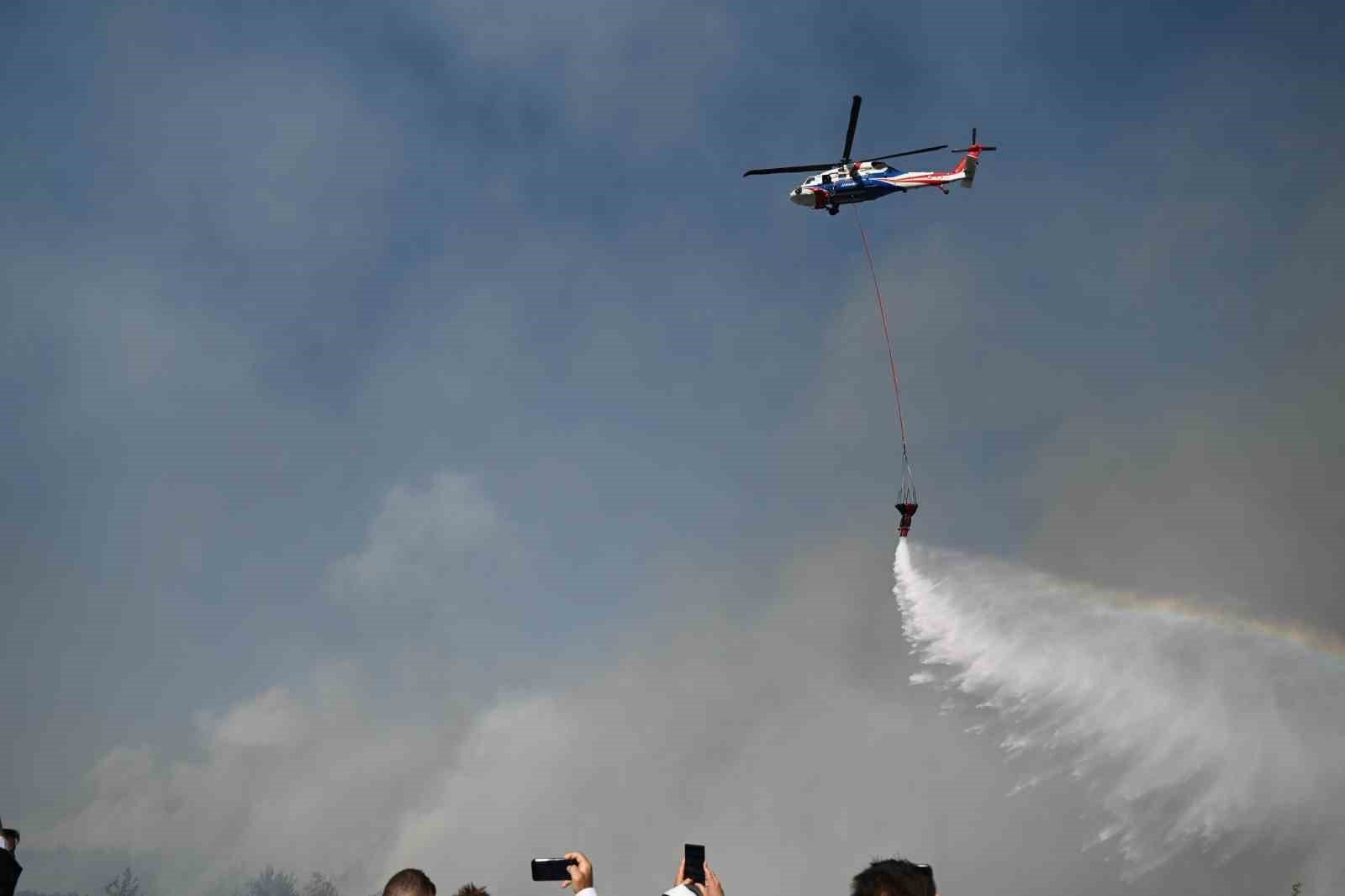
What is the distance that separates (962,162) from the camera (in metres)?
78.1

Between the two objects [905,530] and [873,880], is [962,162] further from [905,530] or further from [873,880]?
[873,880]

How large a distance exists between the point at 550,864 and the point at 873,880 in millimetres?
4983

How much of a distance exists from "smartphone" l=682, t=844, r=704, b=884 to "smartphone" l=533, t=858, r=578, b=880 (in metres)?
1.50

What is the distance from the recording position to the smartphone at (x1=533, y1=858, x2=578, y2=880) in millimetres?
12336

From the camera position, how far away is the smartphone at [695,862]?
469 inches

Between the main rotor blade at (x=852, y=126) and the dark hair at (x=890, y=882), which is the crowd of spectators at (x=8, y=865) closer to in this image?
→ the dark hair at (x=890, y=882)

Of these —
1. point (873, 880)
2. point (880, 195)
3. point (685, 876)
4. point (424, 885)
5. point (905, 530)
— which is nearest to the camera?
point (873, 880)

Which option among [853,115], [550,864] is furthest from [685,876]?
[853,115]

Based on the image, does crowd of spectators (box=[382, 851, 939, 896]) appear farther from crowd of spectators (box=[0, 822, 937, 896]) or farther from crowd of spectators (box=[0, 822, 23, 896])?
crowd of spectators (box=[0, 822, 23, 896])

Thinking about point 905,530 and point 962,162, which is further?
point 962,162

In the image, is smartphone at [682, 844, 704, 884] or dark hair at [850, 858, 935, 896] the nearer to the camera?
dark hair at [850, 858, 935, 896]

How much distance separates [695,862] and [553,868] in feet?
6.00

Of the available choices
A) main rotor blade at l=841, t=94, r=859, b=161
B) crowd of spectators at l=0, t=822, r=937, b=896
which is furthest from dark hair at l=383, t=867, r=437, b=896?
main rotor blade at l=841, t=94, r=859, b=161

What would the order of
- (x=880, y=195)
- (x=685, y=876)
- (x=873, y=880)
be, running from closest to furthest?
(x=873, y=880), (x=685, y=876), (x=880, y=195)
